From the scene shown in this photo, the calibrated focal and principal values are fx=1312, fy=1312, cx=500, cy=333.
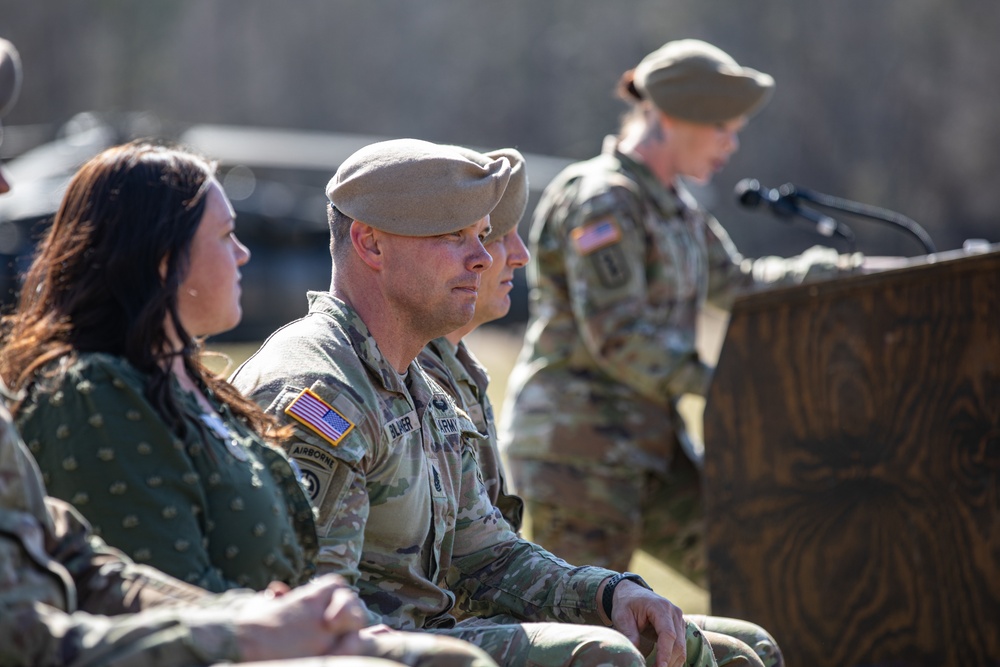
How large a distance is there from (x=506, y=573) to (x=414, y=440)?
37 centimetres

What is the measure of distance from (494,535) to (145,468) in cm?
100

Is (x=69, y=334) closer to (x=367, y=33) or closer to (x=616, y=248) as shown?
(x=616, y=248)

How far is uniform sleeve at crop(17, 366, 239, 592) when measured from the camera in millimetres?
1867

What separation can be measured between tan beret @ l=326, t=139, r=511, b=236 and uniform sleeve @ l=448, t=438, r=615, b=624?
1.63 feet

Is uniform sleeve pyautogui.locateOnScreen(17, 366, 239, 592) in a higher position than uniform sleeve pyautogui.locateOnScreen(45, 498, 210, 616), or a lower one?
higher

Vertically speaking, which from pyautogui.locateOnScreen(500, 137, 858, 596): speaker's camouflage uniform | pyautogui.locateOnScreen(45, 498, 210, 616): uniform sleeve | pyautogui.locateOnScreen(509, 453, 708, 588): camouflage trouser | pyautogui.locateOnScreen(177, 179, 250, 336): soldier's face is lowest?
pyautogui.locateOnScreen(509, 453, 708, 588): camouflage trouser

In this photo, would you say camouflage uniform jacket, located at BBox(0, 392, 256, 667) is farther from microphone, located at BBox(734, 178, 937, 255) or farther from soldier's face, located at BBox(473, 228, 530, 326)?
microphone, located at BBox(734, 178, 937, 255)

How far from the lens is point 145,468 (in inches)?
74.4

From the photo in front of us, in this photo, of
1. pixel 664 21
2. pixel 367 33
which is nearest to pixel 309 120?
pixel 367 33

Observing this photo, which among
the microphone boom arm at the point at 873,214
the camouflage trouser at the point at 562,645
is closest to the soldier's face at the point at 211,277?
the camouflage trouser at the point at 562,645

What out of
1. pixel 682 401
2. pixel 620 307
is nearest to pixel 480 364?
pixel 620 307

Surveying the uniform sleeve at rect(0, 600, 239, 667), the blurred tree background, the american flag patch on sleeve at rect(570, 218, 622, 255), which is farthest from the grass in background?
the blurred tree background

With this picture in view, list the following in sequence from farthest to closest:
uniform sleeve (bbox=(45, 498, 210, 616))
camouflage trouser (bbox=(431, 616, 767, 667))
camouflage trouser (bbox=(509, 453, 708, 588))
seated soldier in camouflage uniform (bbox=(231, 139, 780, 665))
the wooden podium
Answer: camouflage trouser (bbox=(509, 453, 708, 588)) < the wooden podium < seated soldier in camouflage uniform (bbox=(231, 139, 780, 665)) < camouflage trouser (bbox=(431, 616, 767, 667)) < uniform sleeve (bbox=(45, 498, 210, 616))

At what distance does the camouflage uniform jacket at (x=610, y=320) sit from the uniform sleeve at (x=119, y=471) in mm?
2339
